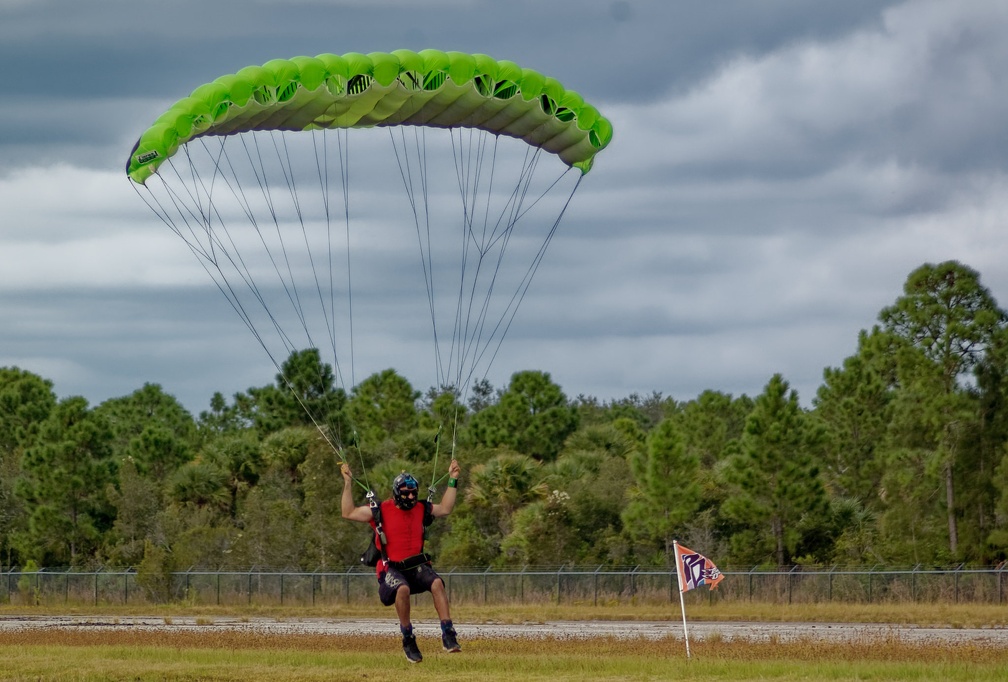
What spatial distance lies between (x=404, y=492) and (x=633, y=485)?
120ft

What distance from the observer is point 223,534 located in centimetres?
5469

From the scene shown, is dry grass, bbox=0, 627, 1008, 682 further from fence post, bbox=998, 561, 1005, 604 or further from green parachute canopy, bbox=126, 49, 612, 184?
fence post, bbox=998, 561, 1005, 604

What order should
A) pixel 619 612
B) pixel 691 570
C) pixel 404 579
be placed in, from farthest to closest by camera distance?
pixel 619 612
pixel 691 570
pixel 404 579

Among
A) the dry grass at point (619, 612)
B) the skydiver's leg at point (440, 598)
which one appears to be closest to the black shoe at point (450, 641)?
the skydiver's leg at point (440, 598)

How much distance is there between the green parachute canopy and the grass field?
24.7 ft

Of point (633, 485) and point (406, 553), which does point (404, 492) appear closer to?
point (406, 553)

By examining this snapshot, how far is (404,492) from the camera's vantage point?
17.6 meters

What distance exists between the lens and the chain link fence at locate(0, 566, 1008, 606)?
140ft

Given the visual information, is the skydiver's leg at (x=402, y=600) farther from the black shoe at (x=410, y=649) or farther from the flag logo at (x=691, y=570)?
the flag logo at (x=691, y=570)

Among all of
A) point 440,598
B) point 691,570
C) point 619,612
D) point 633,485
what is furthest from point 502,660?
point 633,485

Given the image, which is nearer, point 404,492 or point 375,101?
point 404,492

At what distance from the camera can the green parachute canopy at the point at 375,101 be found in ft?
65.6

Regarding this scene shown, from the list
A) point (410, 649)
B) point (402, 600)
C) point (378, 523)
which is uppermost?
point (378, 523)

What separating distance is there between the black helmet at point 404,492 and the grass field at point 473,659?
6.96 feet
